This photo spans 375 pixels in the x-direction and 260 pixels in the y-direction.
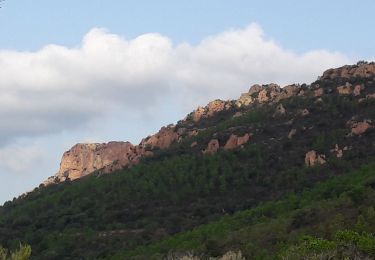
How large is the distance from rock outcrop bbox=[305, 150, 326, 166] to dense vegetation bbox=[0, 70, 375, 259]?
80 cm

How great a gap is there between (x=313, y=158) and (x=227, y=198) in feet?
35.3

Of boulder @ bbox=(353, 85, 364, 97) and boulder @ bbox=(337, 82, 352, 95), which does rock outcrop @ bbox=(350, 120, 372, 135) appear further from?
boulder @ bbox=(337, 82, 352, 95)

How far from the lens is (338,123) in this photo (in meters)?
78.1

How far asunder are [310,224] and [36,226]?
3467 cm

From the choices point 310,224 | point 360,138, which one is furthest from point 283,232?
point 360,138

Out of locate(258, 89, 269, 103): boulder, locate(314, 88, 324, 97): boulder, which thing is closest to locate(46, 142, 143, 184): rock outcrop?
locate(258, 89, 269, 103): boulder

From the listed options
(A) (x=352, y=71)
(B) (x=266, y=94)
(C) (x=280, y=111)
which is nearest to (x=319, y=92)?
(A) (x=352, y=71)

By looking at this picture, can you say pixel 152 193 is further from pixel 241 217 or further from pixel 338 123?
pixel 338 123

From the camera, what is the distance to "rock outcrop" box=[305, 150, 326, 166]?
69412 millimetres

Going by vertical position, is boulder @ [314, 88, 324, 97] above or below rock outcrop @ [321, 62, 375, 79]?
below

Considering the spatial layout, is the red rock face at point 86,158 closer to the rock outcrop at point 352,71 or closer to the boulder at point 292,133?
the rock outcrop at point 352,71

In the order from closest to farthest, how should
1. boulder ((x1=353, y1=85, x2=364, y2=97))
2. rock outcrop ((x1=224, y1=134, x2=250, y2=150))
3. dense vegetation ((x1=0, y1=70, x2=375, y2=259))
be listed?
dense vegetation ((x1=0, y1=70, x2=375, y2=259)) → rock outcrop ((x1=224, y1=134, x2=250, y2=150)) → boulder ((x1=353, y1=85, x2=364, y2=97))

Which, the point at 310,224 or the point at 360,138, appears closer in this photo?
the point at 310,224

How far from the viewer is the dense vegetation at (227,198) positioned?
4600 cm
